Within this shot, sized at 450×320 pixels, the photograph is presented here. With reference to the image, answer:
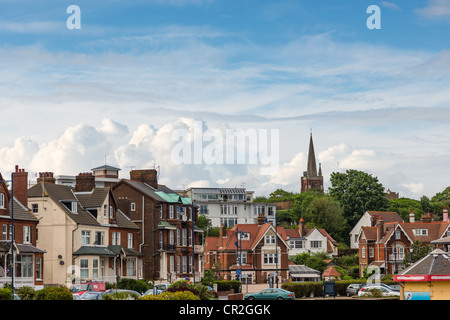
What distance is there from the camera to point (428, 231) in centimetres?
11569

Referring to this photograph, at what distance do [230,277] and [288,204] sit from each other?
9239 cm

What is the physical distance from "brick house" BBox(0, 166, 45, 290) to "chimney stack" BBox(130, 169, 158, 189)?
2287 cm

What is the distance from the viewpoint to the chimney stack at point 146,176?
89.7m

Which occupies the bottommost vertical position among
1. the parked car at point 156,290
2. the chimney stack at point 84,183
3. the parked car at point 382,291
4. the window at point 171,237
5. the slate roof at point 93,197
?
the parked car at point 382,291

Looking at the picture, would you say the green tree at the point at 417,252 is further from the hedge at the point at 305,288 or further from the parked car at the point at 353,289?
the hedge at the point at 305,288

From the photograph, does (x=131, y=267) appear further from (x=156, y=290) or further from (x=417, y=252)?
(x=417, y=252)

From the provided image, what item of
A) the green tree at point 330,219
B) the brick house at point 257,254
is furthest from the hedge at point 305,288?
→ the green tree at point 330,219

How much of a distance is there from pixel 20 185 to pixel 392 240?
214 ft

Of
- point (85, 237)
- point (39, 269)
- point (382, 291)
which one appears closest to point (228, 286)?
point (85, 237)

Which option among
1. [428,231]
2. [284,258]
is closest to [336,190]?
[428,231]

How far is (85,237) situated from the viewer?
2835 inches

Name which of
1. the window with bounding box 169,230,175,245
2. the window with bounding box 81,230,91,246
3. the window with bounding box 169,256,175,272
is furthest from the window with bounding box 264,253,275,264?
the window with bounding box 81,230,91,246

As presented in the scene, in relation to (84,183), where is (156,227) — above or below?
below

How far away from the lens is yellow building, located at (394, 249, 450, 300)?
3797cm
